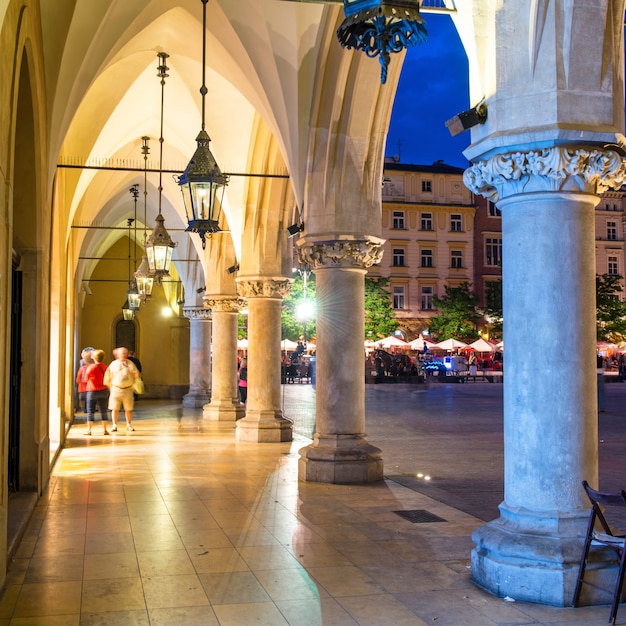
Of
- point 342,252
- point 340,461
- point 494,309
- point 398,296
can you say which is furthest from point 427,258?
point 340,461

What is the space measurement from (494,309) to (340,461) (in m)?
43.1

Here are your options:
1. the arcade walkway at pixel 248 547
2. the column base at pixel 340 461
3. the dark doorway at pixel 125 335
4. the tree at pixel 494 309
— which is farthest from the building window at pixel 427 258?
the column base at pixel 340 461

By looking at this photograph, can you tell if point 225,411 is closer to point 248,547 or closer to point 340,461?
point 340,461

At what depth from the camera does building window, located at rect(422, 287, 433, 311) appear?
58656 millimetres

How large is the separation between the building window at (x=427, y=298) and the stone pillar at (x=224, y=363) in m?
40.1

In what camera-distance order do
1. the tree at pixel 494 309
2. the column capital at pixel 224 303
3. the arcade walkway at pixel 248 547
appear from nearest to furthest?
the arcade walkway at pixel 248 547 < the column capital at pixel 224 303 < the tree at pixel 494 309

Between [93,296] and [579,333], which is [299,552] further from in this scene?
[93,296]

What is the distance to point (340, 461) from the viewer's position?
10320 millimetres

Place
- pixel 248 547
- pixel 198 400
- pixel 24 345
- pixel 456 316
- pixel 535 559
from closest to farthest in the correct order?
1. pixel 535 559
2. pixel 248 547
3. pixel 24 345
4. pixel 198 400
5. pixel 456 316

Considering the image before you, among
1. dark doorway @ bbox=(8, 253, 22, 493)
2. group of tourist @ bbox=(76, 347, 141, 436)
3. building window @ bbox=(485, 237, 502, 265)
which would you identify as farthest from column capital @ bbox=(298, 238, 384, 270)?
building window @ bbox=(485, 237, 502, 265)

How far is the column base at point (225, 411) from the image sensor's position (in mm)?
19328

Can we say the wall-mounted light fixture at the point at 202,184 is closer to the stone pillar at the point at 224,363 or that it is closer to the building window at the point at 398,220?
the stone pillar at the point at 224,363

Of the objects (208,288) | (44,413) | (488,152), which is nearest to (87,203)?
(208,288)

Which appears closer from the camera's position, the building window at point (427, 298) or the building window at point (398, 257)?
the building window at point (398, 257)
